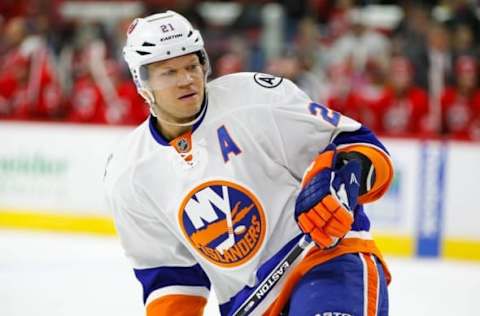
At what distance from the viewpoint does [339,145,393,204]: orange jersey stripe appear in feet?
7.76

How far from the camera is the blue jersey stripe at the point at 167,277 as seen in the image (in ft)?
8.63

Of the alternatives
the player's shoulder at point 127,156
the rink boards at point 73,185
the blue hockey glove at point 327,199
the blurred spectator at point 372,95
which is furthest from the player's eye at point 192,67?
the blurred spectator at point 372,95

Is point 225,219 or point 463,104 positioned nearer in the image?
point 225,219

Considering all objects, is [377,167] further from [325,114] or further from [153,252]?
[153,252]

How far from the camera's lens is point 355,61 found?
7.13m

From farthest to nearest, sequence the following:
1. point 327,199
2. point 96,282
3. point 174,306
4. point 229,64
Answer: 1. point 229,64
2. point 96,282
3. point 174,306
4. point 327,199

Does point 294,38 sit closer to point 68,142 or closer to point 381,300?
point 68,142

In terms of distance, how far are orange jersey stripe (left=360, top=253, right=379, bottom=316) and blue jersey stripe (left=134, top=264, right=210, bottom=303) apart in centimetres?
52

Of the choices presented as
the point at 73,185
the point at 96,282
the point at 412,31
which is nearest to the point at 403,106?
the point at 412,31

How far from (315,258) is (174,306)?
0.46m

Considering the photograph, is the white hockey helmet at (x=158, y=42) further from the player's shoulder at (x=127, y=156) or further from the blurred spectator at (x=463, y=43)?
the blurred spectator at (x=463, y=43)

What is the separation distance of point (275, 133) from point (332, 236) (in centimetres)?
36

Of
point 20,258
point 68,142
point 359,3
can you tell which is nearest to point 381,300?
point 20,258

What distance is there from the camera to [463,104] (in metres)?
6.41
